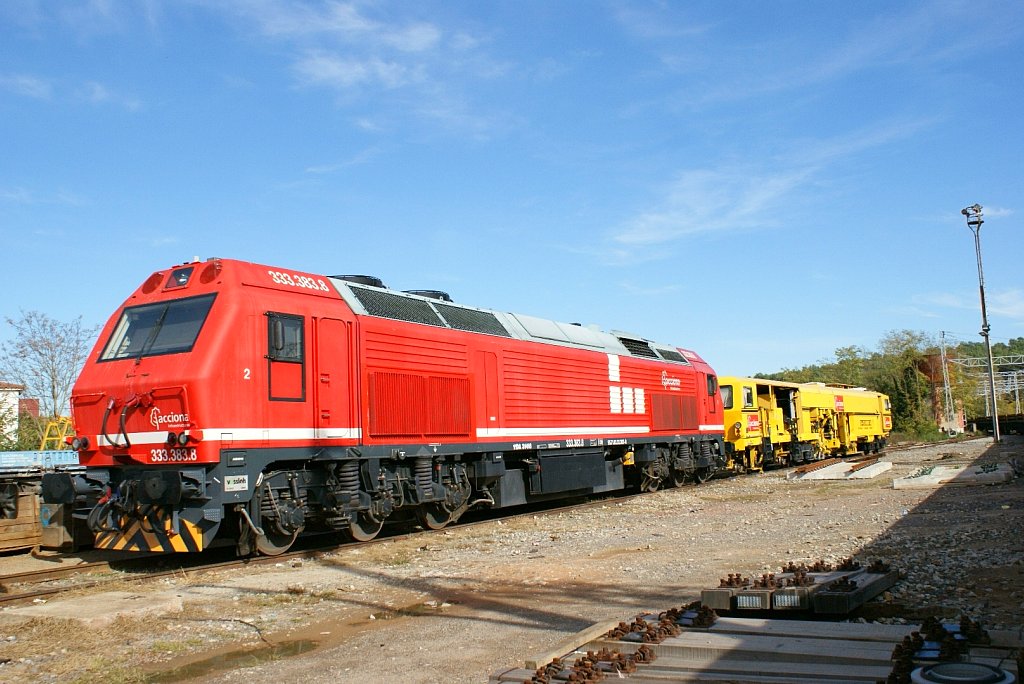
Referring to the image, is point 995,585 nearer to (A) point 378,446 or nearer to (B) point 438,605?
(B) point 438,605

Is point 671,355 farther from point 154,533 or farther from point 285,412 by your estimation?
point 154,533

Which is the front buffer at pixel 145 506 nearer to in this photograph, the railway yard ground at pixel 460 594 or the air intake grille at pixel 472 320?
the railway yard ground at pixel 460 594

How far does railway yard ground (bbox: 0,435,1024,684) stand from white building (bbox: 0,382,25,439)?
14819 mm

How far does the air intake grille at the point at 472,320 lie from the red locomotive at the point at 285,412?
5cm

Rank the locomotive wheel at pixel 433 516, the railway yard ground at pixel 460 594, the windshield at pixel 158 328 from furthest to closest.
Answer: the locomotive wheel at pixel 433 516, the windshield at pixel 158 328, the railway yard ground at pixel 460 594

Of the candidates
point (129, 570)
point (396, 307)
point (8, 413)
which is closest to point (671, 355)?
point (396, 307)

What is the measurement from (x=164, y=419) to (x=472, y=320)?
686cm

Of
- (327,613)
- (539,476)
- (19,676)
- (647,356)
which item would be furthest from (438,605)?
(647,356)

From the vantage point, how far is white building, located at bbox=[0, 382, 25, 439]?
2523cm

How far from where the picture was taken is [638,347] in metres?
23.5

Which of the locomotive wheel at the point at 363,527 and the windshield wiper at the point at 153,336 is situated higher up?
the windshield wiper at the point at 153,336

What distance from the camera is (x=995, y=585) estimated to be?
8188 millimetres

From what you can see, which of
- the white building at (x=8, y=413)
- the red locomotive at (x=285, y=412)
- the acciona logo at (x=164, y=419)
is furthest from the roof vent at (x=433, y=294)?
the white building at (x=8, y=413)

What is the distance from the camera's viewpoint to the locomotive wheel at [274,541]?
1197 cm
